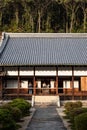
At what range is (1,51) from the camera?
34.4m

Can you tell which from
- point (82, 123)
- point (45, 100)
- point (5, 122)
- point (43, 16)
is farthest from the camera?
point (43, 16)

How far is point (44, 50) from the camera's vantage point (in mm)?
35219

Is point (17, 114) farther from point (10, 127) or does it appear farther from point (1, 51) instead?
point (1, 51)

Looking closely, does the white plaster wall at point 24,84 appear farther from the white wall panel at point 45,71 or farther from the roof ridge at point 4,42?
the roof ridge at point 4,42

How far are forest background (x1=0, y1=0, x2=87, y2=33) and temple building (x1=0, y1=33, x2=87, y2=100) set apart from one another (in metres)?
21.1

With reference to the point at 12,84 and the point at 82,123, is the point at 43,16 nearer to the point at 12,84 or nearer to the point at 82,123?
the point at 12,84

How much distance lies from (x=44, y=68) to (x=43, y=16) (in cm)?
3072

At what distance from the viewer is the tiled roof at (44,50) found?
32.4m

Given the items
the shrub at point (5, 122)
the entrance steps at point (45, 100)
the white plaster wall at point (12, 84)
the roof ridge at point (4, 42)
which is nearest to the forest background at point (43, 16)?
the roof ridge at point (4, 42)

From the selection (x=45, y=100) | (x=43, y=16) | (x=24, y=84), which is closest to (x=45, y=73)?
(x=45, y=100)

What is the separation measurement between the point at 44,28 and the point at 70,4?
650 centimetres

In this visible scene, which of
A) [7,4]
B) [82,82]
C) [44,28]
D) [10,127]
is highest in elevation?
[7,4]

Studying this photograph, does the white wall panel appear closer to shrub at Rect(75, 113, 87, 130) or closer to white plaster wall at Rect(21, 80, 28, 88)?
white plaster wall at Rect(21, 80, 28, 88)

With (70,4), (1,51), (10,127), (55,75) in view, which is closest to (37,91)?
(55,75)
